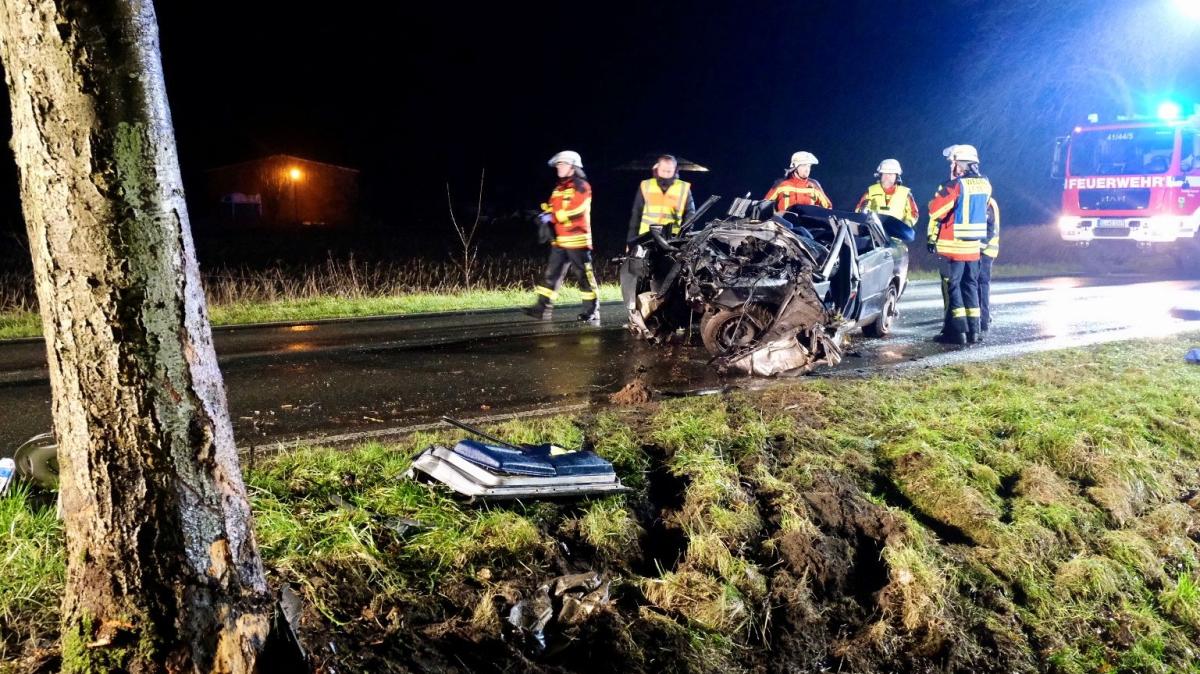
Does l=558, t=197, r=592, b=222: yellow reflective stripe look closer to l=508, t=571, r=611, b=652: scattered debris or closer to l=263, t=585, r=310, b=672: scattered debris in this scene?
l=508, t=571, r=611, b=652: scattered debris

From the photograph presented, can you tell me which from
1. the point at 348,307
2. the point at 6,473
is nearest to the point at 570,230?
the point at 348,307

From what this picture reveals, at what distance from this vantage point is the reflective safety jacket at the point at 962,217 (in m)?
8.38

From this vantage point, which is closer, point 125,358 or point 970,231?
point 125,358

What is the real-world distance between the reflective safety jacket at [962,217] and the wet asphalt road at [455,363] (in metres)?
1.03

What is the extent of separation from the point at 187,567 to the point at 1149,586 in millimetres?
3918

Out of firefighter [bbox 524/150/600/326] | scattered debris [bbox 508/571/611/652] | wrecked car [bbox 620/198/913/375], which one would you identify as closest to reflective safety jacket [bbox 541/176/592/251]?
firefighter [bbox 524/150/600/326]

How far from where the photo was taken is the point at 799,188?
9.73 metres

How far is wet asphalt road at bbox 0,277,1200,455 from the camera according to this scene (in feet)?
17.5

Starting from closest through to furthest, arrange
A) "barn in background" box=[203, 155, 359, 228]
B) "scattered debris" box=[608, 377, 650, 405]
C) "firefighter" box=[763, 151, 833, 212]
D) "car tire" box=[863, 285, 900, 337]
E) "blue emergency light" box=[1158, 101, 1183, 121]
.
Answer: "scattered debris" box=[608, 377, 650, 405]
"car tire" box=[863, 285, 900, 337]
"firefighter" box=[763, 151, 833, 212]
"blue emergency light" box=[1158, 101, 1183, 121]
"barn in background" box=[203, 155, 359, 228]

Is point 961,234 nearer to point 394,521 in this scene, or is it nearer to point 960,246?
point 960,246

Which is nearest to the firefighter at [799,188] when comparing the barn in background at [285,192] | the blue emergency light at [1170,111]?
the blue emergency light at [1170,111]

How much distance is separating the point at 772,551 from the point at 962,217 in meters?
6.19

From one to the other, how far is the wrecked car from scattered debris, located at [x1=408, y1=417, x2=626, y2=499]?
3459mm

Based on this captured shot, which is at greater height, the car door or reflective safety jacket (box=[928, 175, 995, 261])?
reflective safety jacket (box=[928, 175, 995, 261])
